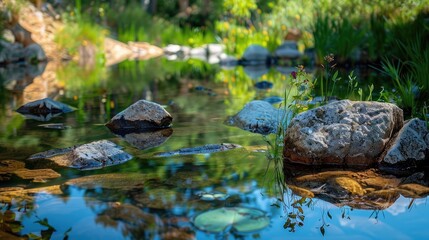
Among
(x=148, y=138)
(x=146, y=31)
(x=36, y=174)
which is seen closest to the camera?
(x=36, y=174)

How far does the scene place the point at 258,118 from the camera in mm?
4980

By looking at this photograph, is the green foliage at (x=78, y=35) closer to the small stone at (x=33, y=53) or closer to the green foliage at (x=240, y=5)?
the small stone at (x=33, y=53)

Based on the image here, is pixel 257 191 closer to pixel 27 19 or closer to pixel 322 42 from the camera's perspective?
pixel 322 42

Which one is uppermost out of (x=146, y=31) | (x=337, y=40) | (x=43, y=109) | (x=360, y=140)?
(x=146, y=31)

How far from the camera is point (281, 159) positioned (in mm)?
3924

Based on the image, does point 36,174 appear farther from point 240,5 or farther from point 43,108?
point 240,5

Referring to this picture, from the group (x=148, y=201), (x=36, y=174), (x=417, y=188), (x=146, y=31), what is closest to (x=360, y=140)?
(x=417, y=188)

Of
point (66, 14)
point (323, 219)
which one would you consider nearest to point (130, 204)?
point (323, 219)

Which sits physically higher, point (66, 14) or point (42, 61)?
point (66, 14)

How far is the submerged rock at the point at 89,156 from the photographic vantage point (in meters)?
3.75

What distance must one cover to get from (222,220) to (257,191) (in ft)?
1.84

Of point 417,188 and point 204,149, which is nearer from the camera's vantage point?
point 417,188

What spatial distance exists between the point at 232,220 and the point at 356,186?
90 centimetres

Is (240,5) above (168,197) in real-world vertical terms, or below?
above
